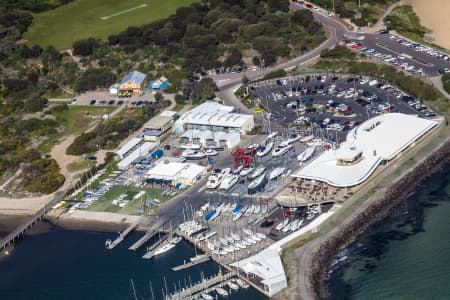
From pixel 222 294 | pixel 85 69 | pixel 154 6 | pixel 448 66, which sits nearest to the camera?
pixel 222 294

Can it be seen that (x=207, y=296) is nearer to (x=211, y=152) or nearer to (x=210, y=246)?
(x=210, y=246)

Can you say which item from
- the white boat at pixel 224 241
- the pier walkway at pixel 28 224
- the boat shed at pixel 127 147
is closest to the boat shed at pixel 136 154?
the boat shed at pixel 127 147

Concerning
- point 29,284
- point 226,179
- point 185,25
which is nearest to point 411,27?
point 185,25

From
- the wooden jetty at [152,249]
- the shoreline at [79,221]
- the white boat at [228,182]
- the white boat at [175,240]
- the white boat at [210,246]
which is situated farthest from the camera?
the white boat at [228,182]

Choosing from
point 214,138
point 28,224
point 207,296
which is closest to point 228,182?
point 214,138

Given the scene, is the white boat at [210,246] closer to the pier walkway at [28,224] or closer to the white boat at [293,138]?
the pier walkway at [28,224]

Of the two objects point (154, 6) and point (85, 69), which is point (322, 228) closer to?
point (85, 69)
